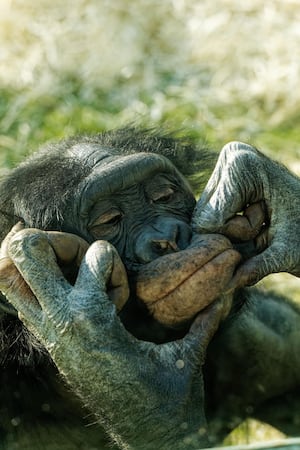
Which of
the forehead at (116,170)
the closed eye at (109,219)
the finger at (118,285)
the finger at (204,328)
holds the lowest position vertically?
the finger at (204,328)

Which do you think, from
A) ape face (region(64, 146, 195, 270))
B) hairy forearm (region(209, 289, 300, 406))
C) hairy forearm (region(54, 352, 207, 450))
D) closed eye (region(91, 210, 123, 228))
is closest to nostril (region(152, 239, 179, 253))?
ape face (region(64, 146, 195, 270))

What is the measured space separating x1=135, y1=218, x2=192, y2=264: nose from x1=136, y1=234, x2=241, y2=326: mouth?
0.08 metres

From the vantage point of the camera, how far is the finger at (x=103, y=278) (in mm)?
3971

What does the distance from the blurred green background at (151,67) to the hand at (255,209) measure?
151 inches

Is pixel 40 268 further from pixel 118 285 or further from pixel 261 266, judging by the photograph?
pixel 261 266

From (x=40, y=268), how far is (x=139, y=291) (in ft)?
1.41

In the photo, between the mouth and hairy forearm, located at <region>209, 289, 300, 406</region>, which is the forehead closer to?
the mouth

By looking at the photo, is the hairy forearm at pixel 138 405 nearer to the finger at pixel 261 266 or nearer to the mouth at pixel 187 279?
the mouth at pixel 187 279

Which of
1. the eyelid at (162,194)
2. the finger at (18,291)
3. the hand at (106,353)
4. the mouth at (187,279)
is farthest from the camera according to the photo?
the eyelid at (162,194)

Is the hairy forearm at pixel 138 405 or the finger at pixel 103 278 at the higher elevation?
the finger at pixel 103 278

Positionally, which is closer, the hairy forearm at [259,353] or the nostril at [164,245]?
the nostril at [164,245]

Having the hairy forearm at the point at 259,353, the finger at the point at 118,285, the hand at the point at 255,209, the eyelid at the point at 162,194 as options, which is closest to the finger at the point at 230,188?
the hand at the point at 255,209

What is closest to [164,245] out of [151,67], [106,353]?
[106,353]

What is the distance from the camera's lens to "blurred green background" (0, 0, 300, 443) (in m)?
9.01
